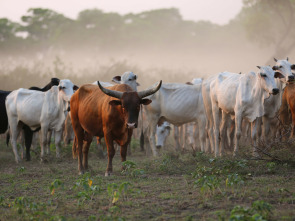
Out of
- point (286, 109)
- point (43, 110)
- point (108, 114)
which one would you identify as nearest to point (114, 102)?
point (108, 114)

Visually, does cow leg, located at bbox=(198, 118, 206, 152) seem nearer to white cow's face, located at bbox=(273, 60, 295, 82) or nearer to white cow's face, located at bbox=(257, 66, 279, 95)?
white cow's face, located at bbox=(273, 60, 295, 82)

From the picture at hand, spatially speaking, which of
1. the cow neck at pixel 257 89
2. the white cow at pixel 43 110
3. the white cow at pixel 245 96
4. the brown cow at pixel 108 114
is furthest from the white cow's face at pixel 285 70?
the white cow at pixel 43 110

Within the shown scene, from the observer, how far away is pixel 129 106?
7387 millimetres

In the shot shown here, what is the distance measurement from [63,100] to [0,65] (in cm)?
1338

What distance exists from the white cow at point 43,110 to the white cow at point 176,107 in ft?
6.04

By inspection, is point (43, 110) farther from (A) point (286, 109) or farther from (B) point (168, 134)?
(A) point (286, 109)

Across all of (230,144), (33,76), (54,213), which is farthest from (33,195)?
(33,76)

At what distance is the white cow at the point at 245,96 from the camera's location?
9828mm

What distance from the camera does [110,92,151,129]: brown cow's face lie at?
7312 millimetres

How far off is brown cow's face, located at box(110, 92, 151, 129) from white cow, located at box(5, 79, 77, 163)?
4.13 metres

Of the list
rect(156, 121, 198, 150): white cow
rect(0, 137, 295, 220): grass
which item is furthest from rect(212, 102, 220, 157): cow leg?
rect(0, 137, 295, 220): grass

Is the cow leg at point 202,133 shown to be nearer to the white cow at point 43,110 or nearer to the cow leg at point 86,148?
the white cow at point 43,110

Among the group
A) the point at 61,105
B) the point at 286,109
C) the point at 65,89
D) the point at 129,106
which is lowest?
the point at 286,109

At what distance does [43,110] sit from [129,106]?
184 inches
